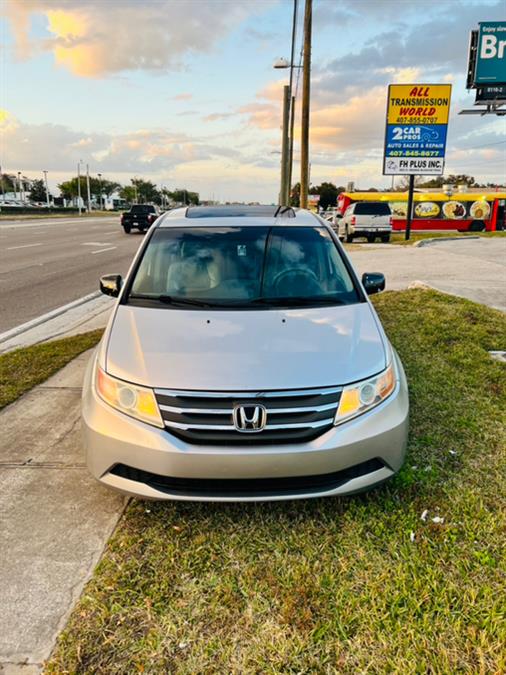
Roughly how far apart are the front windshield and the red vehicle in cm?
3273

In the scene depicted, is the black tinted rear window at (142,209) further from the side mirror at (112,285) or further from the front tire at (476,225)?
the side mirror at (112,285)

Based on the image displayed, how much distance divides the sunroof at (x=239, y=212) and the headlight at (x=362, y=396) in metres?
2.09

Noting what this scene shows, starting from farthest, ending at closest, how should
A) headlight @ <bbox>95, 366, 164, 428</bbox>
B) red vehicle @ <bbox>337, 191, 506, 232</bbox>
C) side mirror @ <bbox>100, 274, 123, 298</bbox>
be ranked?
red vehicle @ <bbox>337, 191, 506, 232</bbox> → side mirror @ <bbox>100, 274, 123, 298</bbox> → headlight @ <bbox>95, 366, 164, 428</bbox>

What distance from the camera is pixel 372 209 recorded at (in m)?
23.7

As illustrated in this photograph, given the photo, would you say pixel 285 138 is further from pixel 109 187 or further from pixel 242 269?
pixel 109 187

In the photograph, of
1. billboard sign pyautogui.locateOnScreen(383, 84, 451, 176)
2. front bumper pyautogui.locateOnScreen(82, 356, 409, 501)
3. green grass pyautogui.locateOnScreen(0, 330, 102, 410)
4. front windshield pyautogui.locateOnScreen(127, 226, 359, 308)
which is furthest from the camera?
billboard sign pyautogui.locateOnScreen(383, 84, 451, 176)

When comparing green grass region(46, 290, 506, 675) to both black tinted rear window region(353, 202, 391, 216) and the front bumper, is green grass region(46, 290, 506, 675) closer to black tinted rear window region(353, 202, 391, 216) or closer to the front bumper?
the front bumper

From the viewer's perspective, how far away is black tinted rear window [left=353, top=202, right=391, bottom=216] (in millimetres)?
23516

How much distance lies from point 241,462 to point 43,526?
1226 mm

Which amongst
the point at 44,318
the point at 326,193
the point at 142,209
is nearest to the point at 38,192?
the point at 326,193

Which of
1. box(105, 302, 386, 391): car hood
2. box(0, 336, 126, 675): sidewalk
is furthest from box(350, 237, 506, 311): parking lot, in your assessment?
box(0, 336, 126, 675): sidewalk

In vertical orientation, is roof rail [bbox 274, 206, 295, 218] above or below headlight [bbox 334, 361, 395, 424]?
above

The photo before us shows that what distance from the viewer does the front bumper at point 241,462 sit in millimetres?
2441

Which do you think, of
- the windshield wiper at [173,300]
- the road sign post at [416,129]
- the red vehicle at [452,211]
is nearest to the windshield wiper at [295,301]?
the windshield wiper at [173,300]
